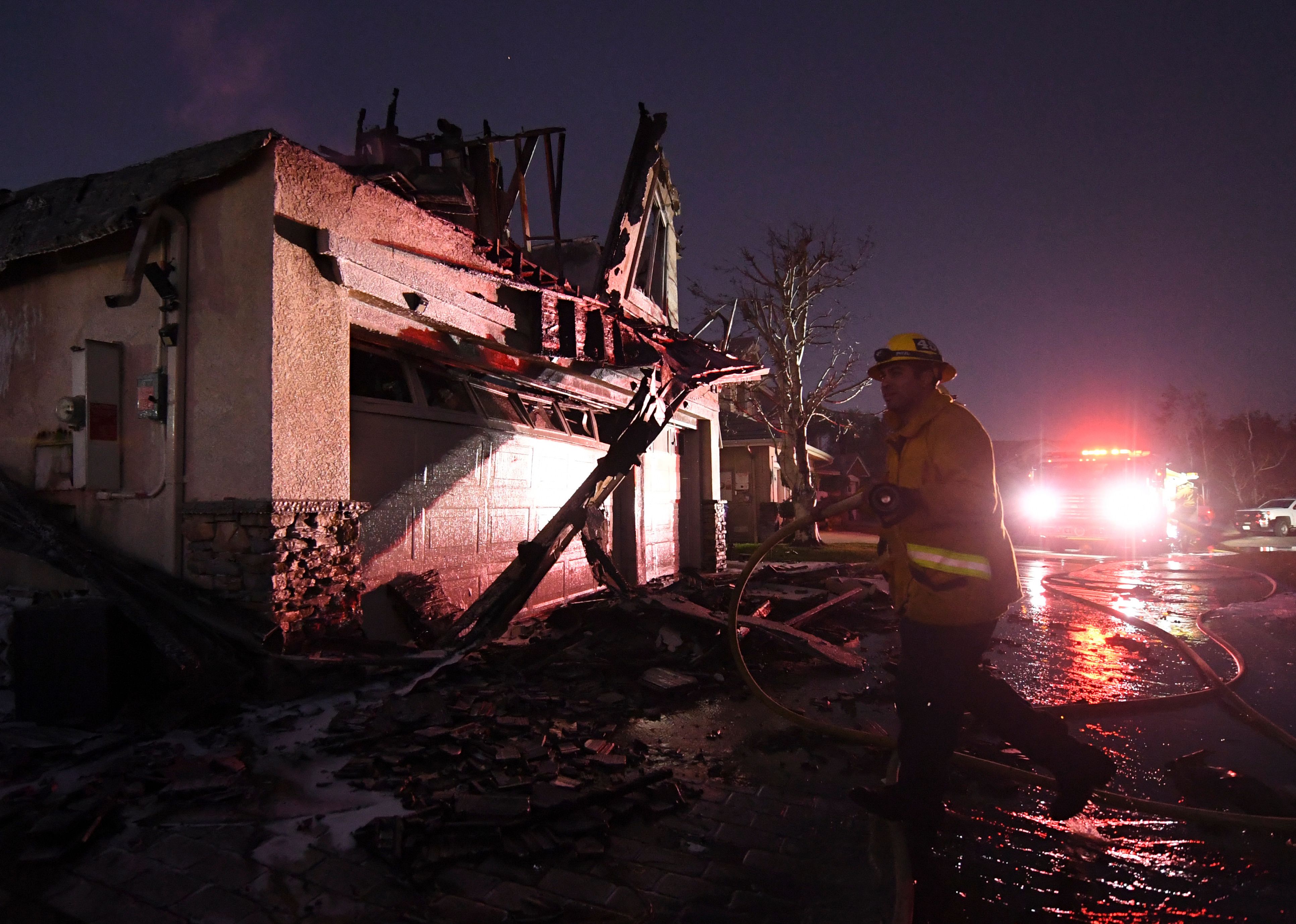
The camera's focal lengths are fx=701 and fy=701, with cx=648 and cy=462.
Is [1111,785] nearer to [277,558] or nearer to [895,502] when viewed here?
[895,502]

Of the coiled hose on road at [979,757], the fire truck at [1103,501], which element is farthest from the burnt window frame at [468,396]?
the fire truck at [1103,501]

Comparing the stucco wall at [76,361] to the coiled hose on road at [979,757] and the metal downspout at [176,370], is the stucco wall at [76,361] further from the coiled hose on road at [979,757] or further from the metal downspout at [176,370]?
the coiled hose on road at [979,757]

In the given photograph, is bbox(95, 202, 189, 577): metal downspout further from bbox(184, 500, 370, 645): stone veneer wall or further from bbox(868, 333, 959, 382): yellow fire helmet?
bbox(868, 333, 959, 382): yellow fire helmet

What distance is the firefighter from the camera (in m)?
3.05

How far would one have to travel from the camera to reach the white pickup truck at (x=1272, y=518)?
27734mm

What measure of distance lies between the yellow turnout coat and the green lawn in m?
13.5

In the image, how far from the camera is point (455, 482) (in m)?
7.32

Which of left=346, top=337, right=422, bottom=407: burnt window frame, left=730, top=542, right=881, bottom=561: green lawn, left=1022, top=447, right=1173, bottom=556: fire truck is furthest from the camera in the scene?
left=1022, top=447, right=1173, bottom=556: fire truck

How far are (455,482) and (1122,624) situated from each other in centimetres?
821

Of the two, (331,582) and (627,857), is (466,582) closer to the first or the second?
(331,582)

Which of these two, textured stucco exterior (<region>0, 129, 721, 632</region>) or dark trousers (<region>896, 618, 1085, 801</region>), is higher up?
textured stucco exterior (<region>0, 129, 721, 632</region>)

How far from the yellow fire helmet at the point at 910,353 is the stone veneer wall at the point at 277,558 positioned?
13.8 feet

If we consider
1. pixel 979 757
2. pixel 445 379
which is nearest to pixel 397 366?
pixel 445 379

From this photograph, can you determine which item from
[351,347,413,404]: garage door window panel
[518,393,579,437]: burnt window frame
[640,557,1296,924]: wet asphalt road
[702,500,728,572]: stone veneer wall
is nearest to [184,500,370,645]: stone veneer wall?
[351,347,413,404]: garage door window panel
